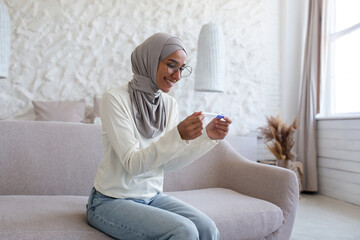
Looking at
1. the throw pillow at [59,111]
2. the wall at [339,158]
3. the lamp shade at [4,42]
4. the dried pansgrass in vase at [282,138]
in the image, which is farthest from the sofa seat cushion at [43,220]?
the wall at [339,158]

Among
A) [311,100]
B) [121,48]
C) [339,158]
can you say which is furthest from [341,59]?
[121,48]

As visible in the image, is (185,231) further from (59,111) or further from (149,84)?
(59,111)

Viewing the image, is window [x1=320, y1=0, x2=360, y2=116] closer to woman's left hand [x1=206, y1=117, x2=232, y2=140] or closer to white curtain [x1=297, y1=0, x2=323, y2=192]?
white curtain [x1=297, y1=0, x2=323, y2=192]

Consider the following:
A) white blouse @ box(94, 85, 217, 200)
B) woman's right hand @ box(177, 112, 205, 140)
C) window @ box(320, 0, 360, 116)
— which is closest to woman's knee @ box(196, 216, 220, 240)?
white blouse @ box(94, 85, 217, 200)

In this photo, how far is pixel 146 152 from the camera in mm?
1262

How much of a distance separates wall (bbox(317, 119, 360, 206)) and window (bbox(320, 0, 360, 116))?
191mm

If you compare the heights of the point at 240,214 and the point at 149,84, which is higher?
the point at 149,84

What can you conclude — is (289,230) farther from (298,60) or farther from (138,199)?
(298,60)

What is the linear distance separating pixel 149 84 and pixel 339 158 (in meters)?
2.90

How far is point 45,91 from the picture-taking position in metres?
3.24

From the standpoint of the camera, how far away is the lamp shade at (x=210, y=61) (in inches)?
126

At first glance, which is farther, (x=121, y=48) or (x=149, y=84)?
(x=121, y=48)

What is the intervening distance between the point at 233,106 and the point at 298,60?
3.82 ft

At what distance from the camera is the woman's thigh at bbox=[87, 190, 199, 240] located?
1.16 m
